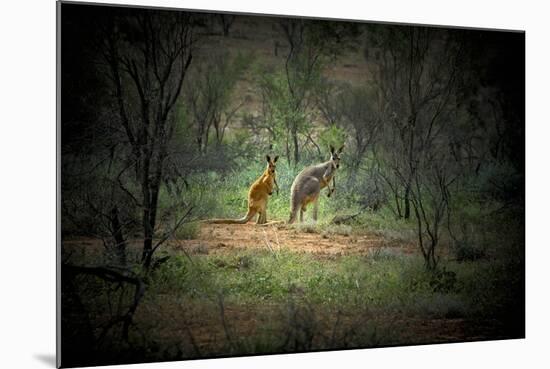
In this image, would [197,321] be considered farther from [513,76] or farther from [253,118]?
[513,76]

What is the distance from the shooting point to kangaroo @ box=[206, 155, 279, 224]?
7.87 metres

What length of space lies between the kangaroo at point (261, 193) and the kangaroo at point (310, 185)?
0.19 metres

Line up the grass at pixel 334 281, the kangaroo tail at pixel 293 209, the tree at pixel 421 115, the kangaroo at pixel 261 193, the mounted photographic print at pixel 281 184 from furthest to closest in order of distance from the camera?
the tree at pixel 421 115 < the kangaroo tail at pixel 293 209 < the kangaroo at pixel 261 193 < the grass at pixel 334 281 < the mounted photographic print at pixel 281 184

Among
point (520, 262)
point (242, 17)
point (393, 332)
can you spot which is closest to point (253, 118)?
point (242, 17)

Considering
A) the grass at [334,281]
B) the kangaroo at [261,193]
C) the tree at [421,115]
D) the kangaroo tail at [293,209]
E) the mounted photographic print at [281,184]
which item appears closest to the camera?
the mounted photographic print at [281,184]

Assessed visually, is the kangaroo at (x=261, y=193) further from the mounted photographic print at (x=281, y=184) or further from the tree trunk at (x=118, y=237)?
the tree trunk at (x=118, y=237)

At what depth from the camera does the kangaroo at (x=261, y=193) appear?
787cm

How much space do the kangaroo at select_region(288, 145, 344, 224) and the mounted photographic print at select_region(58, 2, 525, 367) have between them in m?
0.02

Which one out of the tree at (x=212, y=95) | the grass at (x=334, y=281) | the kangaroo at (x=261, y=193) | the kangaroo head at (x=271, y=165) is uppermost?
the tree at (x=212, y=95)

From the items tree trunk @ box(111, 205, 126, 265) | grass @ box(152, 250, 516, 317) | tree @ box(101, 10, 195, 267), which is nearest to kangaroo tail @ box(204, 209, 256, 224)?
grass @ box(152, 250, 516, 317)

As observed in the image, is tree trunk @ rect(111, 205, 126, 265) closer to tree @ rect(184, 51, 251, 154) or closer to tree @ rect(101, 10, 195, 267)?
tree @ rect(101, 10, 195, 267)

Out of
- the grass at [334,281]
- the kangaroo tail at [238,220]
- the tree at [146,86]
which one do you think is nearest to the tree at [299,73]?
the kangaroo tail at [238,220]

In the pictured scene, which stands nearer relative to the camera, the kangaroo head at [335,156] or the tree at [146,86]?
the tree at [146,86]

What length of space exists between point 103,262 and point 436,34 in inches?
132
